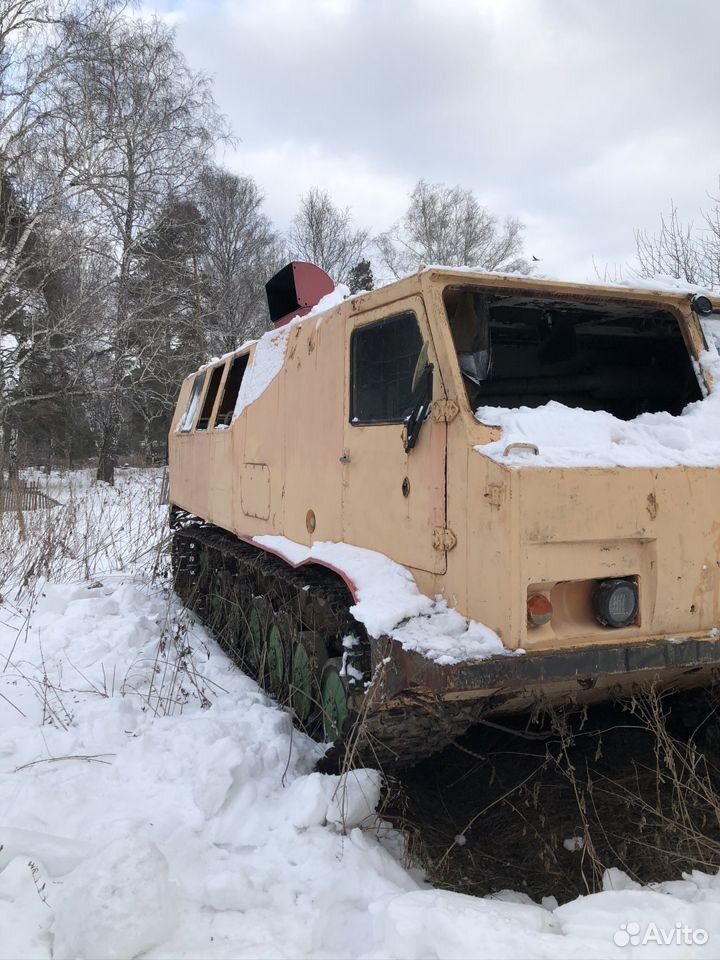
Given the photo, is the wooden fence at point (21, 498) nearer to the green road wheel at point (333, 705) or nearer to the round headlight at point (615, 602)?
the green road wheel at point (333, 705)

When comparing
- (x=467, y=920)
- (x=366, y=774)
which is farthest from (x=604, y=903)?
(x=366, y=774)

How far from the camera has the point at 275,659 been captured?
5262 millimetres

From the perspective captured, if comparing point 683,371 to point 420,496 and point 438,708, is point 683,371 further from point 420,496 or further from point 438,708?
point 438,708

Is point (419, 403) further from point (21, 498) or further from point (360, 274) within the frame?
point (360, 274)

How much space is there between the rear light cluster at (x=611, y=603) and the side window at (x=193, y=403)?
573cm

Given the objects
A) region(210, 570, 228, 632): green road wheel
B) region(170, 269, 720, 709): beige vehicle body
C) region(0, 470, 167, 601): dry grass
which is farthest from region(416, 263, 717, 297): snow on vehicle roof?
region(0, 470, 167, 601): dry grass

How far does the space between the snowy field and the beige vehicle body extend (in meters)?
0.75

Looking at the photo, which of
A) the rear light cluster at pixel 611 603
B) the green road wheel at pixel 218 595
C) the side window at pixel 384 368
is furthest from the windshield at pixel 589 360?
the green road wheel at pixel 218 595

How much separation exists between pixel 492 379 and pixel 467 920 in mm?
2852

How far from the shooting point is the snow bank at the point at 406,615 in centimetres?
291

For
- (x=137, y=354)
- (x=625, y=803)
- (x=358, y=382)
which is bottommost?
(x=625, y=803)

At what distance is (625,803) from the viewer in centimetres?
359

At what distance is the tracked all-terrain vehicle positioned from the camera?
9.60 ft

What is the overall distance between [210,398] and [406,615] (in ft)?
16.3
